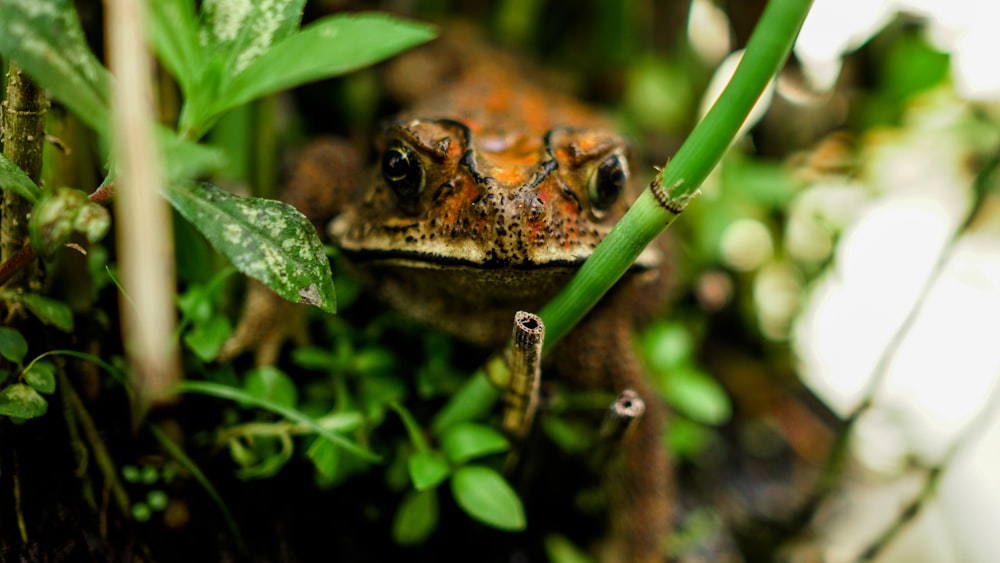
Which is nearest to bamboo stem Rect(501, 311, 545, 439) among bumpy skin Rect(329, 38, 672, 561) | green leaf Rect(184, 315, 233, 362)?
bumpy skin Rect(329, 38, 672, 561)

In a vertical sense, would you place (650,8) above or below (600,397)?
above

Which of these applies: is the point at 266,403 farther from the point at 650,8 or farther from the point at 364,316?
the point at 650,8

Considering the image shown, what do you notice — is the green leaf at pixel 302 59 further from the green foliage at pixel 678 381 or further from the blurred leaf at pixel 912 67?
the blurred leaf at pixel 912 67

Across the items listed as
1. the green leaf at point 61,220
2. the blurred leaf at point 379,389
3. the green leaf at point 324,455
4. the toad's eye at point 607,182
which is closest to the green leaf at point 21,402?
the green leaf at point 61,220

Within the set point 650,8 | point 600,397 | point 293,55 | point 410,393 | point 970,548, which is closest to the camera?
point 293,55

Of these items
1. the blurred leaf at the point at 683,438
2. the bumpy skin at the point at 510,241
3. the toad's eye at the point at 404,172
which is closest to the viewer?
the bumpy skin at the point at 510,241

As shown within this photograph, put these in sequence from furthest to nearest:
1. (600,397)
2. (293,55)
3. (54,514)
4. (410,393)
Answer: (600,397) → (410,393) → (54,514) → (293,55)

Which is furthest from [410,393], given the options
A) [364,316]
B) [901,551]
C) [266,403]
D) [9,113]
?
[901,551]

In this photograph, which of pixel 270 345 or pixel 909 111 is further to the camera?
pixel 909 111
